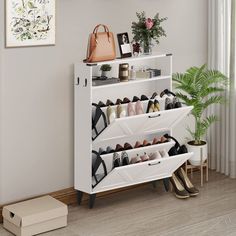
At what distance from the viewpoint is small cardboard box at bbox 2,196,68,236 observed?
4.54m

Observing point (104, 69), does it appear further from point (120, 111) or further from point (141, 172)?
point (141, 172)

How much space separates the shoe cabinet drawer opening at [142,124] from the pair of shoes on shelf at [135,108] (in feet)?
0.26

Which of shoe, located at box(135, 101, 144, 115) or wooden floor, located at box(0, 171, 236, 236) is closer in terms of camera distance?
wooden floor, located at box(0, 171, 236, 236)

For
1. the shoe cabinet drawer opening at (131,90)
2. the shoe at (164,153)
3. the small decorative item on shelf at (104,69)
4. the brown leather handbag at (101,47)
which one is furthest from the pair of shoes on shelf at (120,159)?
the brown leather handbag at (101,47)

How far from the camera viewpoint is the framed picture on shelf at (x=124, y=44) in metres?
5.08

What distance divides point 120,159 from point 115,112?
370mm

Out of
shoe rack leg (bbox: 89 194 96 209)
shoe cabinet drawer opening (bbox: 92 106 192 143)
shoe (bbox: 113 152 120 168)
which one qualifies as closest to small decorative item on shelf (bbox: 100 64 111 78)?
shoe cabinet drawer opening (bbox: 92 106 192 143)

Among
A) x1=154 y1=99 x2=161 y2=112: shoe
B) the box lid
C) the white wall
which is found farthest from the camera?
x1=154 y1=99 x2=161 y2=112: shoe

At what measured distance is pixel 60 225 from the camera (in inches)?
185

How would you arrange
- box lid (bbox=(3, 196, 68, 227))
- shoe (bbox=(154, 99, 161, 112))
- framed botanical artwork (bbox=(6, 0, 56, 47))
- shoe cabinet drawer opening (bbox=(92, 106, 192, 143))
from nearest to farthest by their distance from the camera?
box lid (bbox=(3, 196, 68, 227))
framed botanical artwork (bbox=(6, 0, 56, 47))
shoe cabinet drawer opening (bbox=(92, 106, 192, 143))
shoe (bbox=(154, 99, 161, 112))

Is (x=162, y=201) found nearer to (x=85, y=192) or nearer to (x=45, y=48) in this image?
(x=85, y=192)

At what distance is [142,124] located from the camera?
5059 mm

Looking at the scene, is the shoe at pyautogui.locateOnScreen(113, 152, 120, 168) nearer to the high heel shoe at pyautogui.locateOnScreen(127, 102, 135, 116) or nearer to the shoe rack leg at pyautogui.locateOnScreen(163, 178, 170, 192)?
the high heel shoe at pyautogui.locateOnScreen(127, 102, 135, 116)

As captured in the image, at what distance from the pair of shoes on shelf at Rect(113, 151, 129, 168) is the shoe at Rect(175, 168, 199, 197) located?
637 mm
